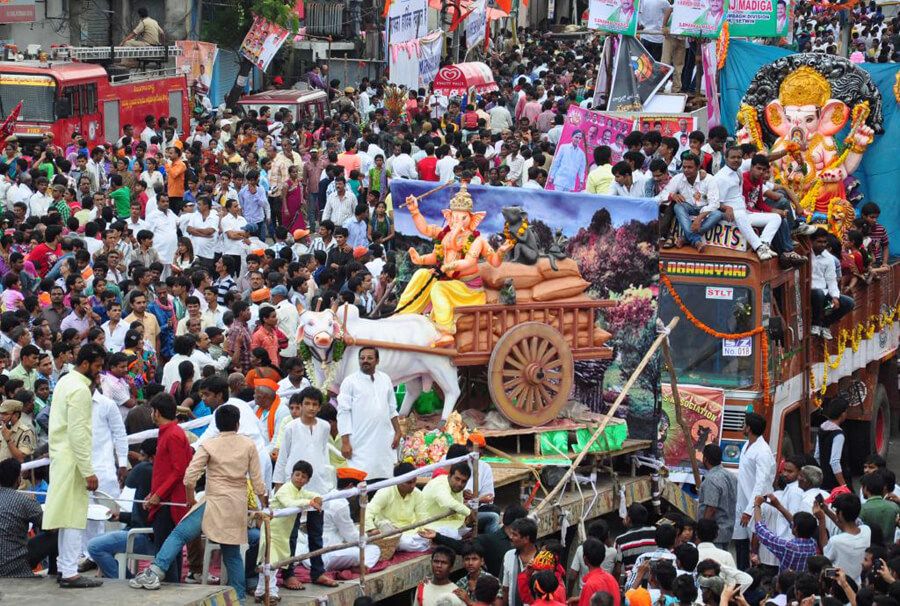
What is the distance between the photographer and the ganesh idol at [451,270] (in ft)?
43.3

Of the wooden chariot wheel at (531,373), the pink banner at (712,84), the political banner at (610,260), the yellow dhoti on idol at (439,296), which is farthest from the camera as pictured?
the pink banner at (712,84)

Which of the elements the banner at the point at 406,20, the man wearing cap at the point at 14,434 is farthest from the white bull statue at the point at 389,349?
the banner at the point at 406,20

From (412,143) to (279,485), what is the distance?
47.7ft

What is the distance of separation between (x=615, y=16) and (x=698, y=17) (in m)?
1.22

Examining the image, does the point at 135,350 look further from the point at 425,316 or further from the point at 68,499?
the point at 68,499

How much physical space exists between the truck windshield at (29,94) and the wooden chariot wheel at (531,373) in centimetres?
1476

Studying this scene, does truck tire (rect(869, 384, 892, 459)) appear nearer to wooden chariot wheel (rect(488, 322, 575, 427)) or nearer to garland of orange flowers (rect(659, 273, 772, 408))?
garland of orange flowers (rect(659, 273, 772, 408))

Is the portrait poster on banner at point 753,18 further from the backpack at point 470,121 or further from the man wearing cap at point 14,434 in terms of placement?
the man wearing cap at point 14,434

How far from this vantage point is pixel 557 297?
537 inches

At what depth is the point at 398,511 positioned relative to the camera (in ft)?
38.9

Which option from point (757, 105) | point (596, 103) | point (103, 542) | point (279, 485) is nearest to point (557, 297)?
point (279, 485)

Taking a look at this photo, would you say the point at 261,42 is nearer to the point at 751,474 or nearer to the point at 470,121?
the point at 470,121

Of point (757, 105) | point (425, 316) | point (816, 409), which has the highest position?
point (757, 105)

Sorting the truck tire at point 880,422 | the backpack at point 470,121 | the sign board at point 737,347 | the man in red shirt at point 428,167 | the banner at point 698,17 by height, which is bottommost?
the truck tire at point 880,422
